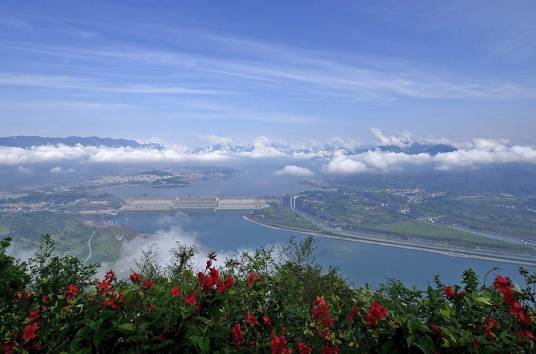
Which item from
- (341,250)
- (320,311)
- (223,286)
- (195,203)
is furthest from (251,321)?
(195,203)

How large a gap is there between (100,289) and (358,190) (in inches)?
6023

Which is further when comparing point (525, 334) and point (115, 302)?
point (115, 302)

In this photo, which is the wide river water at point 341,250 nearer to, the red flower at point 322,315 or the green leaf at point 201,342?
the red flower at point 322,315

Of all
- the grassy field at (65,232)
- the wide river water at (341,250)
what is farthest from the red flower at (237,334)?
the grassy field at (65,232)

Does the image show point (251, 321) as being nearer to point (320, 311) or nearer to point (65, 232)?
point (320, 311)

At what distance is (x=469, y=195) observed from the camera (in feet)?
455

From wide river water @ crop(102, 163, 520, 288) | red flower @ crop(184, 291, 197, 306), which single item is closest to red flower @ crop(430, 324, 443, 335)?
red flower @ crop(184, 291, 197, 306)

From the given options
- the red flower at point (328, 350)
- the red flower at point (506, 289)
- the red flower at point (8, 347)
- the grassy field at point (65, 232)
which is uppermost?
the red flower at point (506, 289)

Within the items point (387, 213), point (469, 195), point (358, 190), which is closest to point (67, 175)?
point (358, 190)

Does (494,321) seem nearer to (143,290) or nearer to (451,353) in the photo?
(451,353)

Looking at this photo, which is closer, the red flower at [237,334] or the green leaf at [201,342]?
the green leaf at [201,342]

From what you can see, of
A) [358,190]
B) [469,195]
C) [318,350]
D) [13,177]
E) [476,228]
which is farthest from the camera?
[13,177]

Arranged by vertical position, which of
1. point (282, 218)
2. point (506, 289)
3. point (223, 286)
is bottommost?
point (282, 218)

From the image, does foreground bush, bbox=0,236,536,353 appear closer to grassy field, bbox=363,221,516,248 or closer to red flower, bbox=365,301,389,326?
red flower, bbox=365,301,389,326
